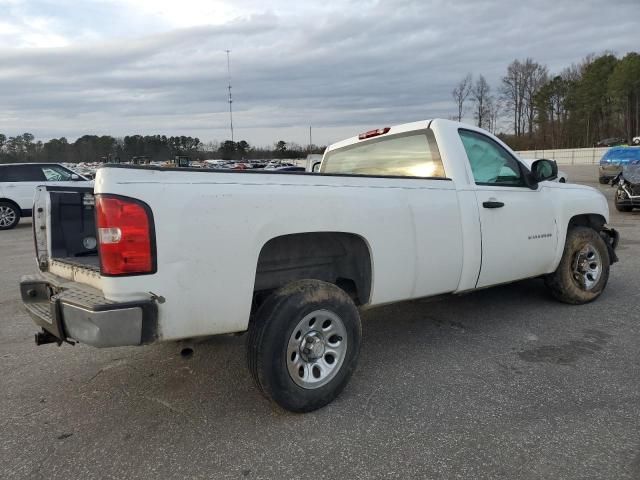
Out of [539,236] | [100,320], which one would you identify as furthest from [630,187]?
[100,320]

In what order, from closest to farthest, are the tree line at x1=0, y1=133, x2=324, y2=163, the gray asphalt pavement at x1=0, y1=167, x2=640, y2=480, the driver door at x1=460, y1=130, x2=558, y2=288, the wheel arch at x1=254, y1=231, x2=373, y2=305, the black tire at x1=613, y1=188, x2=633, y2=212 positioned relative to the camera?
1. the gray asphalt pavement at x1=0, y1=167, x2=640, y2=480
2. the wheel arch at x1=254, y1=231, x2=373, y2=305
3. the driver door at x1=460, y1=130, x2=558, y2=288
4. the black tire at x1=613, y1=188, x2=633, y2=212
5. the tree line at x1=0, y1=133, x2=324, y2=163

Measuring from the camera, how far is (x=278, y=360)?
3.05m

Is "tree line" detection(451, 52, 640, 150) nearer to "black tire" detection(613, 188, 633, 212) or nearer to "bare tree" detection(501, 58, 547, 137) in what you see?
"bare tree" detection(501, 58, 547, 137)

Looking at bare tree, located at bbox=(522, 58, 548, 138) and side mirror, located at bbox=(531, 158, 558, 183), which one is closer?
side mirror, located at bbox=(531, 158, 558, 183)

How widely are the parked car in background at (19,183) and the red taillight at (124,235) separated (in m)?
13.8

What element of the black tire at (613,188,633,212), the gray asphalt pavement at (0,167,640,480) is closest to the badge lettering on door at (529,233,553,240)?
the gray asphalt pavement at (0,167,640,480)

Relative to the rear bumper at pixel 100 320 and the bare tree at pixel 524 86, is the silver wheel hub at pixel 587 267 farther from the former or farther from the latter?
the bare tree at pixel 524 86

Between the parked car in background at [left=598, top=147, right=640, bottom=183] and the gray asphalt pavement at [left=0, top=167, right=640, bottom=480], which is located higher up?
the parked car in background at [left=598, top=147, right=640, bottom=183]

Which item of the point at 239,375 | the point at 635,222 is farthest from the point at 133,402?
the point at 635,222

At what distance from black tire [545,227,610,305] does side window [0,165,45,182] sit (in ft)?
48.8

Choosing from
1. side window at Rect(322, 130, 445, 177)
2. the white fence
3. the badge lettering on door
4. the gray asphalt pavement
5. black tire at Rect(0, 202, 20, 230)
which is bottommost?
the gray asphalt pavement

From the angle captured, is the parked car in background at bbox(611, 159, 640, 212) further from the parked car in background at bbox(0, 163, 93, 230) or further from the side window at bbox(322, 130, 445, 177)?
the parked car in background at bbox(0, 163, 93, 230)

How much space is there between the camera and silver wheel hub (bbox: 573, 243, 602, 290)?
5.42m

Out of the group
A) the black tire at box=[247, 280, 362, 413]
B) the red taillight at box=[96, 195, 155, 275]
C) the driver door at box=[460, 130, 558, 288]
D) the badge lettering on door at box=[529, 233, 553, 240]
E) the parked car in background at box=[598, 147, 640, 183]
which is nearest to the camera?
the red taillight at box=[96, 195, 155, 275]
